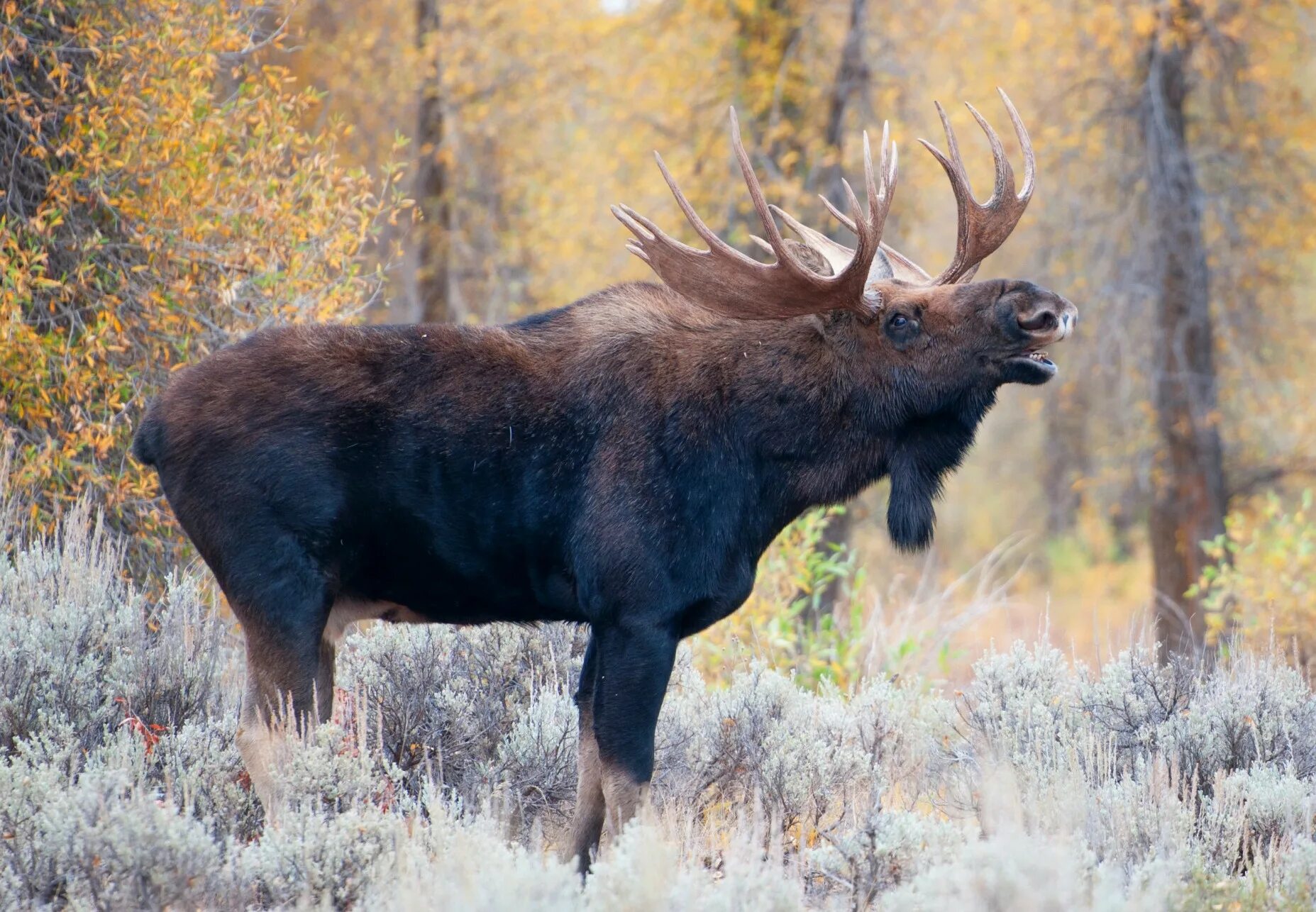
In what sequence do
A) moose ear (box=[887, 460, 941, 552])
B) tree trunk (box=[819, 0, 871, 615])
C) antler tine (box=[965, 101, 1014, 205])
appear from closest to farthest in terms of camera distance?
moose ear (box=[887, 460, 941, 552]) < antler tine (box=[965, 101, 1014, 205]) < tree trunk (box=[819, 0, 871, 615])

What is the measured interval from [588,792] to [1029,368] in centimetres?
212

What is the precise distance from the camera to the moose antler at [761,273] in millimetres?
5129

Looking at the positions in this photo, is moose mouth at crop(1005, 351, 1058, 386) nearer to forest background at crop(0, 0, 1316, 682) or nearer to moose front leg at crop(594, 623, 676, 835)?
moose front leg at crop(594, 623, 676, 835)

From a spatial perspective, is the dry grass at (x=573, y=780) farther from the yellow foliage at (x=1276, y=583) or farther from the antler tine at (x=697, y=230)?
the yellow foliage at (x=1276, y=583)

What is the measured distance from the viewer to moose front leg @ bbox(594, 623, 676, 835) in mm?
4730

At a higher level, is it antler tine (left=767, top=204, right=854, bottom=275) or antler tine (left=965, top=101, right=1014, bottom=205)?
antler tine (left=965, top=101, right=1014, bottom=205)

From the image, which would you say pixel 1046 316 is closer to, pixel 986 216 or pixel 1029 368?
pixel 1029 368

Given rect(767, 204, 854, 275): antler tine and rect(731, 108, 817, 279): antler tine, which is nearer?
rect(731, 108, 817, 279): antler tine

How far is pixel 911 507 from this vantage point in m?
5.34

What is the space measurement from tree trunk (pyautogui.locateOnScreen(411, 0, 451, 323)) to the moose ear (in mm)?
10045

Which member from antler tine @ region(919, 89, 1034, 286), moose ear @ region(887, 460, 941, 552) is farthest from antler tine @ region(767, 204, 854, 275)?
moose ear @ region(887, 460, 941, 552)

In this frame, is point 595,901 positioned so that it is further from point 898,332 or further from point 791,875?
point 898,332

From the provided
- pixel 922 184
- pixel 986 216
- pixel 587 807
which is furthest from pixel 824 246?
pixel 922 184

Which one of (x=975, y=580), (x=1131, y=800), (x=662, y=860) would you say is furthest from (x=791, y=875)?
(x=975, y=580)
